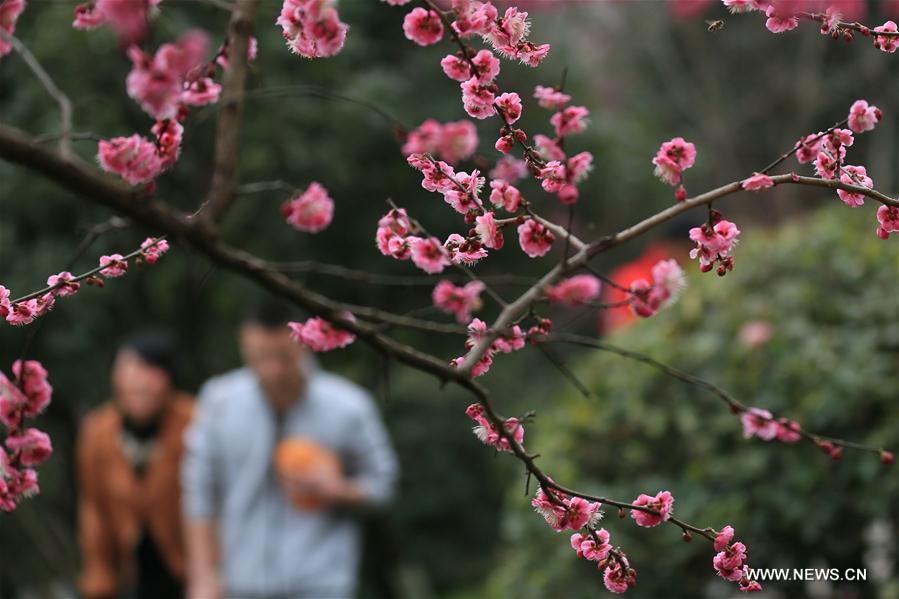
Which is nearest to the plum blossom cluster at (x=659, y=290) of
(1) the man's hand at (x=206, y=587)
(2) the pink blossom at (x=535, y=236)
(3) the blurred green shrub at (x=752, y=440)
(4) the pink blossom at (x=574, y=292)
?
(4) the pink blossom at (x=574, y=292)

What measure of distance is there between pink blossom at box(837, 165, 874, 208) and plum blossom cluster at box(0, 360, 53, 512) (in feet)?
3.76

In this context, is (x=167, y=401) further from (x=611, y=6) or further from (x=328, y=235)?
(x=611, y=6)

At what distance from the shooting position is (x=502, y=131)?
170 cm

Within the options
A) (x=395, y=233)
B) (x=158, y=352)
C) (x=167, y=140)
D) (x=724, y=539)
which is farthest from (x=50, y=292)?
(x=158, y=352)

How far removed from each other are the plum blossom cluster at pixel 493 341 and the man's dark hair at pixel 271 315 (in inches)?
103

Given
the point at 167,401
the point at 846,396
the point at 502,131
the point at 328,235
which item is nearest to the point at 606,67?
the point at 328,235

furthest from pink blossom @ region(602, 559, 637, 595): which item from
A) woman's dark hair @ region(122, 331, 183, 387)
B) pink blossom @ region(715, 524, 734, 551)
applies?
woman's dark hair @ region(122, 331, 183, 387)

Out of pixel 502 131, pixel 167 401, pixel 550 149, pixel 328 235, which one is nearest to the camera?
pixel 550 149

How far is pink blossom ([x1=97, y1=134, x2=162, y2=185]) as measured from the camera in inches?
53.4

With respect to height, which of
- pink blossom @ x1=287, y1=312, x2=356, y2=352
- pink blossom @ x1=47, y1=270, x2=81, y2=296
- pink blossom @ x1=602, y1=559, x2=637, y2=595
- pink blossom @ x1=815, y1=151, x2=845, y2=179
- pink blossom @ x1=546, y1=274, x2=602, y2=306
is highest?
pink blossom @ x1=815, y1=151, x2=845, y2=179

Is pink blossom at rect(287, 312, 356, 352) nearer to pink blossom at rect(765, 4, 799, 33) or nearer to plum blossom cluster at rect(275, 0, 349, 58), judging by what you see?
plum blossom cluster at rect(275, 0, 349, 58)

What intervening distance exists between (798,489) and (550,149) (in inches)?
87.9

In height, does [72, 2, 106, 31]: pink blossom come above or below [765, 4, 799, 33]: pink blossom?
below

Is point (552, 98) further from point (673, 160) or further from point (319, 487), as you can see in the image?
point (319, 487)
